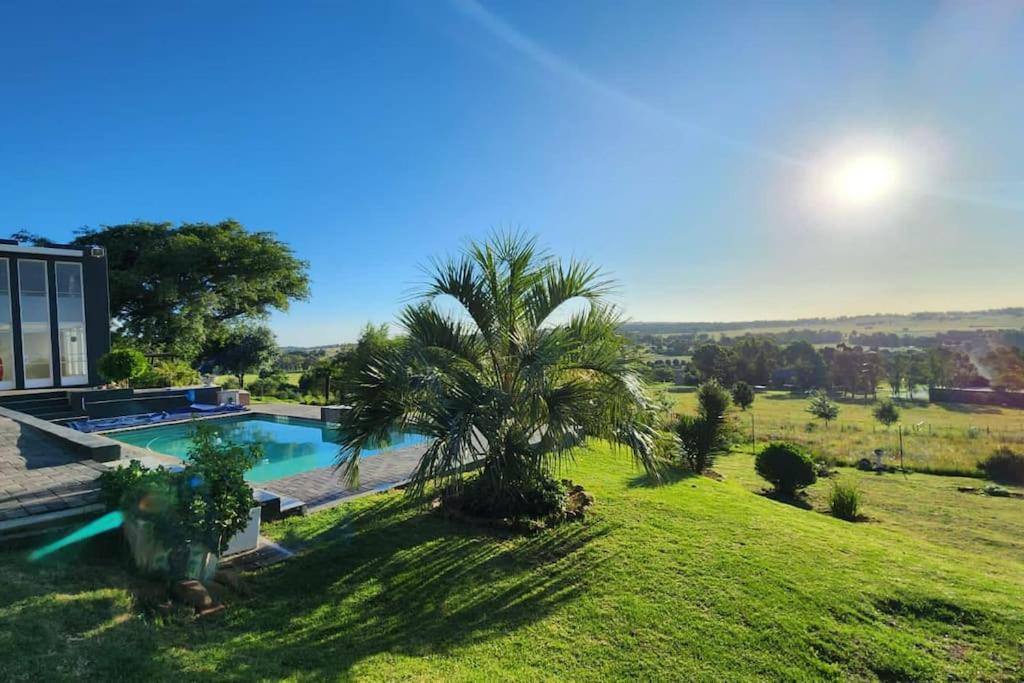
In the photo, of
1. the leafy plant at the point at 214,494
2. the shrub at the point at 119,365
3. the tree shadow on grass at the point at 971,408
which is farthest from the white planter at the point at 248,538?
the tree shadow on grass at the point at 971,408

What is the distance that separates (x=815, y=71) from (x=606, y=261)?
6297 millimetres

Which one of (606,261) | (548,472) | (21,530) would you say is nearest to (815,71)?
(606,261)

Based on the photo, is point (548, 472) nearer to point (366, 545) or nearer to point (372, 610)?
point (366, 545)

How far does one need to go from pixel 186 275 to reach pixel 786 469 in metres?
25.9

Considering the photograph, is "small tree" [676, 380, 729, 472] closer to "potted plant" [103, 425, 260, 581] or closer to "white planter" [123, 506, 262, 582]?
"potted plant" [103, 425, 260, 581]

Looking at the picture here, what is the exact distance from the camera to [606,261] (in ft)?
20.3

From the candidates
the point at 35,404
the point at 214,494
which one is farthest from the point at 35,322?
the point at 214,494

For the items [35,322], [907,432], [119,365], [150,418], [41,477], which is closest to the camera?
[41,477]

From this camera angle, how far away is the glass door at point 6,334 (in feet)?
50.1

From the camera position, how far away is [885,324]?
123250 mm

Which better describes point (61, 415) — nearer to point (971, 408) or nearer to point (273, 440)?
point (273, 440)

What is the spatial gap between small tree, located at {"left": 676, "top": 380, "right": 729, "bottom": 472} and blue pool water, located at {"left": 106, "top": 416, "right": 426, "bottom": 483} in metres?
5.98

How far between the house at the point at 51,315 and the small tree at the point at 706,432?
19162 millimetres

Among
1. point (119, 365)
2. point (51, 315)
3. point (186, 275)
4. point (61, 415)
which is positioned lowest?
point (61, 415)
